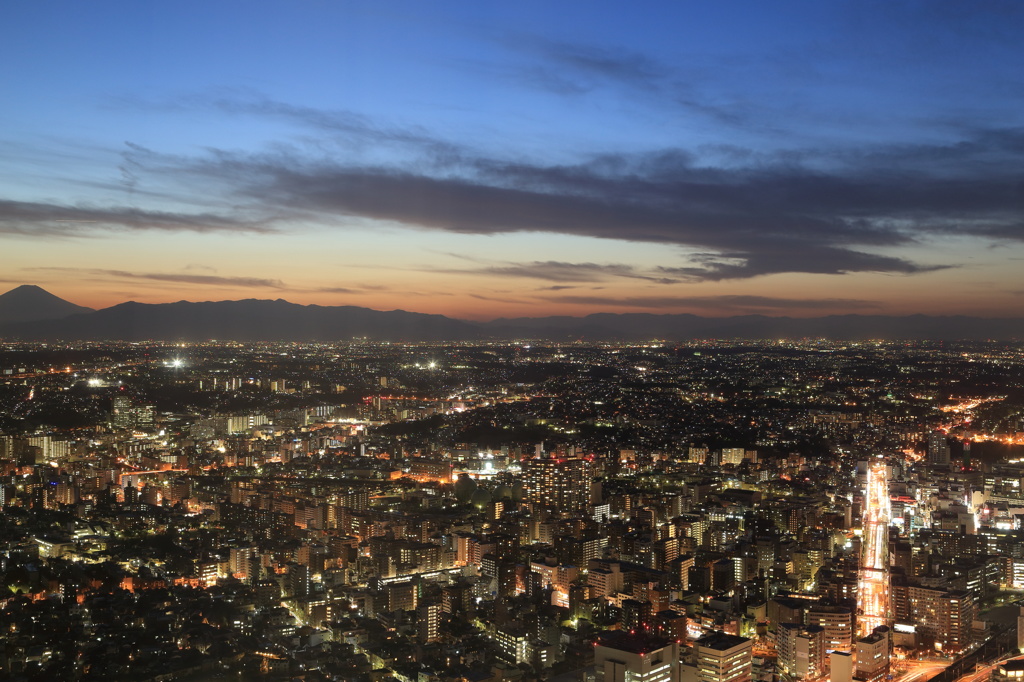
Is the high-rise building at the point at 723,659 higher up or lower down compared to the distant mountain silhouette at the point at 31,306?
lower down

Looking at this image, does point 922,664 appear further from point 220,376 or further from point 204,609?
point 220,376

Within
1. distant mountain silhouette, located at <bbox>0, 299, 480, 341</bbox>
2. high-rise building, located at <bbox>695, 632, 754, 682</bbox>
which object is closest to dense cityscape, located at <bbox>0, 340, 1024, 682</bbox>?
high-rise building, located at <bbox>695, 632, 754, 682</bbox>

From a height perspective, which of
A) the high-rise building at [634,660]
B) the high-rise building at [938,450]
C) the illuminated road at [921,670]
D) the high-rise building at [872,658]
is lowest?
the illuminated road at [921,670]

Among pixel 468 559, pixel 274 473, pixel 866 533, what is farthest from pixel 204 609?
pixel 866 533

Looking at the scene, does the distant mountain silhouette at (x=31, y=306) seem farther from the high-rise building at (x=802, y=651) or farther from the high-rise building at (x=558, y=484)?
the high-rise building at (x=802, y=651)

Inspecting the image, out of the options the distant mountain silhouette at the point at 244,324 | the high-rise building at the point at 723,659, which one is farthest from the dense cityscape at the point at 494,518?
the distant mountain silhouette at the point at 244,324
